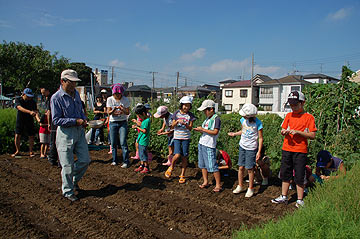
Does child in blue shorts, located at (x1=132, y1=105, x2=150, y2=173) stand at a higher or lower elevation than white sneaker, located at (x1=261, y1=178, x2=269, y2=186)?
higher

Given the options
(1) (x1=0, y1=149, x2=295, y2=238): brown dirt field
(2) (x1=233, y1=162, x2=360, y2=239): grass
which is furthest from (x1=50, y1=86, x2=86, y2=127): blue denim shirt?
(2) (x1=233, y1=162, x2=360, y2=239): grass

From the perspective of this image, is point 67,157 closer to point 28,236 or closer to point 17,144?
point 28,236

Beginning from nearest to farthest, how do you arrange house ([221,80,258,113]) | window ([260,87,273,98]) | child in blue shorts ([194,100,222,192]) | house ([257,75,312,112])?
child in blue shorts ([194,100,222,192]) < house ([257,75,312,112]) < window ([260,87,273,98]) < house ([221,80,258,113])

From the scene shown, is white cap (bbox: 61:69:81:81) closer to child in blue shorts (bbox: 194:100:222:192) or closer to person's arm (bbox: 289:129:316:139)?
child in blue shorts (bbox: 194:100:222:192)

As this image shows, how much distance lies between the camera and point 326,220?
2.56 metres

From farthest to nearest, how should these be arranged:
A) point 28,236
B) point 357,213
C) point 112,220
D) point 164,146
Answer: point 164,146 < point 112,220 < point 28,236 < point 357,213

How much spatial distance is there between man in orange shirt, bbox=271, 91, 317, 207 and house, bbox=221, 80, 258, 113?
4474 cm

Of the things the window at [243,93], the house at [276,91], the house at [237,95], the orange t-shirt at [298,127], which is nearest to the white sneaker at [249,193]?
the orange t-shirt at [298,127]

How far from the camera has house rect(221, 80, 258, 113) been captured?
48.8m

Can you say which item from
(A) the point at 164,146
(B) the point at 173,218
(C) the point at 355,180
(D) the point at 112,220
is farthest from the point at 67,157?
(C) the point at 355,180

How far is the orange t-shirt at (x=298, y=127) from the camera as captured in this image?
393 cm

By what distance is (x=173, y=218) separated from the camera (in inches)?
146

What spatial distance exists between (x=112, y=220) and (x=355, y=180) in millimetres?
3148

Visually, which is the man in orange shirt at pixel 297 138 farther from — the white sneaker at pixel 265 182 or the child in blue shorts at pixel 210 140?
the child in blue shorts at pixel 210 140
